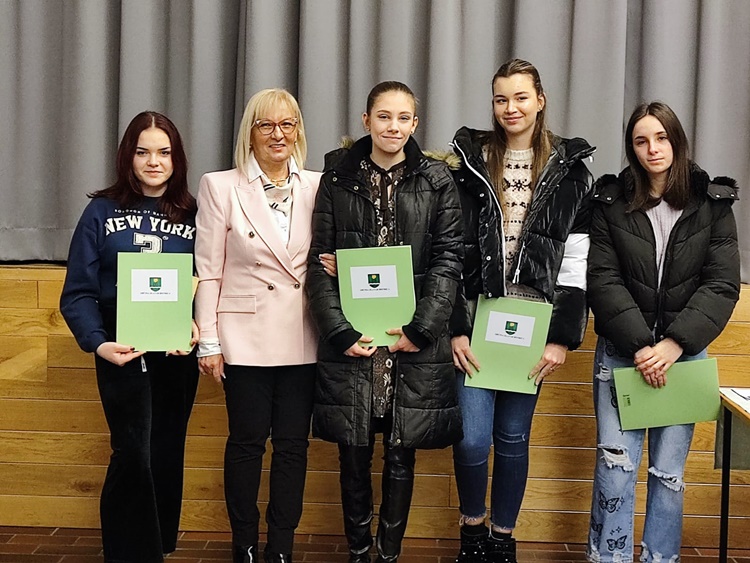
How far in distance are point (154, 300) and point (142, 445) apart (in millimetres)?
448

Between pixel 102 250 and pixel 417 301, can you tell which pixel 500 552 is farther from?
pixel 102 250

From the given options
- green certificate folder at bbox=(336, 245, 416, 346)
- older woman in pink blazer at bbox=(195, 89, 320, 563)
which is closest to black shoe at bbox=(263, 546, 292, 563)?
older woman in pink blazer at bbox=(195, 89, 320, 563)

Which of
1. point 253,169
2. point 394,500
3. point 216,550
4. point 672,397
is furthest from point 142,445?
point 672,397

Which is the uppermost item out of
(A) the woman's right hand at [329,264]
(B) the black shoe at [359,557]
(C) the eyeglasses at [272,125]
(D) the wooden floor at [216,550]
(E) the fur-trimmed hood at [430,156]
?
(C) the eyeglasses at [272,125]

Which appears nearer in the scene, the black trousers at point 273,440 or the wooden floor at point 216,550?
the black trousers at point 273,440

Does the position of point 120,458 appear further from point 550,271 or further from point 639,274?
point 639,274

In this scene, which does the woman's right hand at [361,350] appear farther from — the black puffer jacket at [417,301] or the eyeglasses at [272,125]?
the eyeglasses at [272,125]

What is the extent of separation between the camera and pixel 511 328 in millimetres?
2469

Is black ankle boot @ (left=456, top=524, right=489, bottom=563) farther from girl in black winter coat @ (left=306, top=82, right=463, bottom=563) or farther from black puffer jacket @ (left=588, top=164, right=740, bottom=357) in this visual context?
black puffer jacket @ (left=588, top=164, right=740, bottom=357)

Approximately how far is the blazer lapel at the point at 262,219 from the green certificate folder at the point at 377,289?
17 cm

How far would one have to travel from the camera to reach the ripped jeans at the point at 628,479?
8.03ft

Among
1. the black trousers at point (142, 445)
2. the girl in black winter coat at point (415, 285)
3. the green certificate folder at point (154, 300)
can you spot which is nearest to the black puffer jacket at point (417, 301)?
the girl in black winter coat at point (415, 285)

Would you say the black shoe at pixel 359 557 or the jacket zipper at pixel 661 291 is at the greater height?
the jacket zipper at pixel 661 291

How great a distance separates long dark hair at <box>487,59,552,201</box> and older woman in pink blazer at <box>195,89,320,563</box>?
0.56 meters
